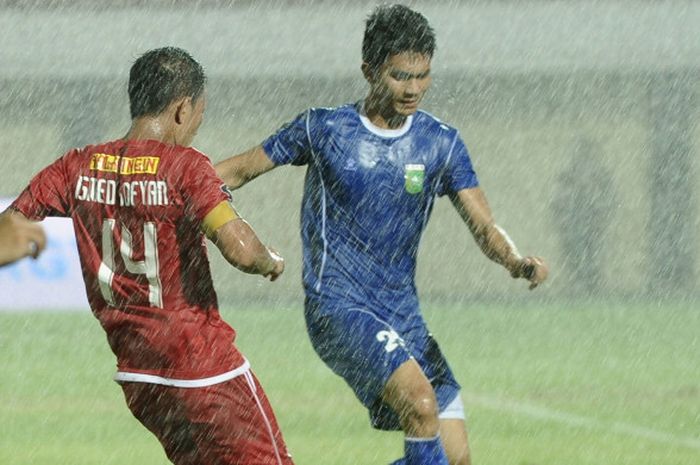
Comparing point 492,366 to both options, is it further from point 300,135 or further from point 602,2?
point 602,2

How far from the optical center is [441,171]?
6.20 meters

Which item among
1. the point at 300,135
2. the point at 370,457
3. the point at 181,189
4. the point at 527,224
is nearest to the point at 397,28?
the point at 300,135

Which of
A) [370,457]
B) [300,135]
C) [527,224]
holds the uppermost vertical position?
[300,135]

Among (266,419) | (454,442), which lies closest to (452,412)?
(454,442)

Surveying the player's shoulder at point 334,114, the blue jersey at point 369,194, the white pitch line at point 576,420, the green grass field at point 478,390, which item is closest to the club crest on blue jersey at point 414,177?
the blue jersey at point 369,194

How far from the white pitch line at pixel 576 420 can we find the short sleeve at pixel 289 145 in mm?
3747

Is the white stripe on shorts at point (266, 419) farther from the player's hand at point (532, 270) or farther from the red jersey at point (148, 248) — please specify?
the player's hand at point (532, 270)

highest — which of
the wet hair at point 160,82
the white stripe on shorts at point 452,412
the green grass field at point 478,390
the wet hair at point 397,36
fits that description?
the wet hair at point 160,82

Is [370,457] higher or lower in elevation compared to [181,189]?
lower

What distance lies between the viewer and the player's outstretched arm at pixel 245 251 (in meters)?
4.63

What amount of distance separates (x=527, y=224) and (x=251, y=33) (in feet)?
16.6

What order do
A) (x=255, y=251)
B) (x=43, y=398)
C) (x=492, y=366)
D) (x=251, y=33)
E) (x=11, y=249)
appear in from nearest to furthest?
(x=255, y=251)
(x=11, y=249)
(x=43, y=398)
(x=492, y=366)
(x=251, y=33)

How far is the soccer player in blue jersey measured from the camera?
6094 mm

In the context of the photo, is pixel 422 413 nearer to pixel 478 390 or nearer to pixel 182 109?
pixel 182 109
